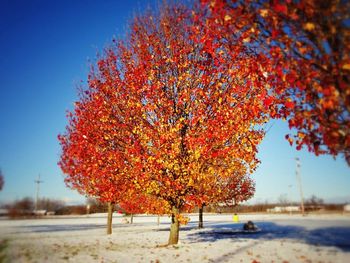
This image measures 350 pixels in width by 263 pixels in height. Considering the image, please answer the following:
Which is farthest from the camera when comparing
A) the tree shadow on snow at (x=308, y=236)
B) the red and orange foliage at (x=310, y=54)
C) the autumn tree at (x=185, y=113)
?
the tree shadow on snow at (x=308, y=236)

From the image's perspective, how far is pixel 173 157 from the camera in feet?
41.6

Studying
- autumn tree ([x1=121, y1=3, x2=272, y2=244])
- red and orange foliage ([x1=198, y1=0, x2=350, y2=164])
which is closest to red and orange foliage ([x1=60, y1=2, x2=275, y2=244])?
autumn tree ([x1=121, y1=3, x2=272, y2=244])

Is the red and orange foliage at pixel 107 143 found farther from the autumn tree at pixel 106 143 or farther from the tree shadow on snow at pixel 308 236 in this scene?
the tree shadow on snow at pixel 308 236

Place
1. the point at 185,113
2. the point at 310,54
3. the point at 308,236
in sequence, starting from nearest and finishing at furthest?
1. the point at 310,54
2. the point at 185,113
3. the point at 308,236

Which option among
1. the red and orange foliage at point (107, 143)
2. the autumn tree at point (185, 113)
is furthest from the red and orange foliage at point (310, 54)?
the red and orange foliage at point (107, 143)

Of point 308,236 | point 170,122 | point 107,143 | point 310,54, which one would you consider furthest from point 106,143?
point 308,236

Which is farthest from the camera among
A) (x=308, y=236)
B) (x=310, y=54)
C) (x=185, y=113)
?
(x=308, y=236)

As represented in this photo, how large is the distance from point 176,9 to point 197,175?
9465mm

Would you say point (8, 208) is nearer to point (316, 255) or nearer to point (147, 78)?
point (147, 78)

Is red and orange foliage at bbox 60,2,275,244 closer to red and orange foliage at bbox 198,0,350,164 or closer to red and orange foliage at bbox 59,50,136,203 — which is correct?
red and orange foliage at bbox 59,50,136,203

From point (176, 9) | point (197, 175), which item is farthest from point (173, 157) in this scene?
point (176, 9)

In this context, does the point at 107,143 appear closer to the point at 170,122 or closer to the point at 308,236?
the point at 170,122

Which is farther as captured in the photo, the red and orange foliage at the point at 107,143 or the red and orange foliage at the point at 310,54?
the red and orange foliage at the point at 107,143

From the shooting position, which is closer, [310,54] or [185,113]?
[310,54]
